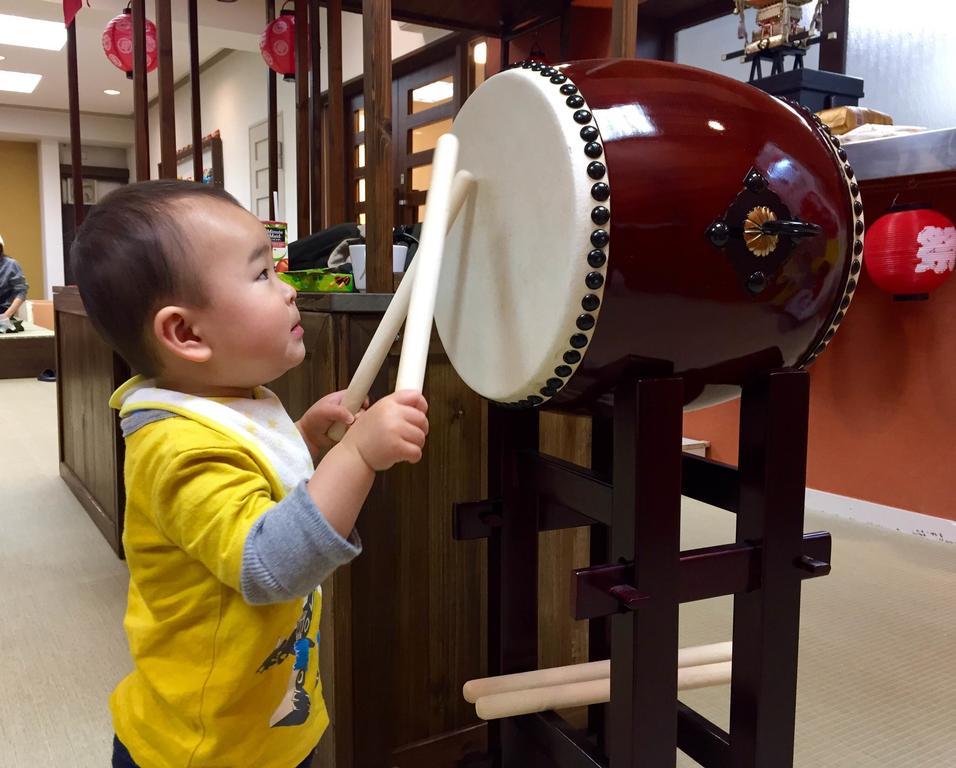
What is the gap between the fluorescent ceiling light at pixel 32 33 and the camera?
21.4ft

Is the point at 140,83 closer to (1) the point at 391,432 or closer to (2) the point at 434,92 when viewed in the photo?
(1) the point at 391,432

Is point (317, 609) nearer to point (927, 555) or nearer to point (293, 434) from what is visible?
point (293, 434)

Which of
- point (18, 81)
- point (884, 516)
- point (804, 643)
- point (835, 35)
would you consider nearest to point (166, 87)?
point (804, 643)

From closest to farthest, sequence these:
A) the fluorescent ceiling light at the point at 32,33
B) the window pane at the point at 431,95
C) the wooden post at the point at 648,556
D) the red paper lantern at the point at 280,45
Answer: the wooden post at the point at 648,556, the red paper lantern at the point at 280,45, the window pane at the point at 431,95, the fluorescent ceiling light at the point at 32,33

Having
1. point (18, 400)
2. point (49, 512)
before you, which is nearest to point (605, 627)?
point (49, 512)

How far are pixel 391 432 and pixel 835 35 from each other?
111 inches

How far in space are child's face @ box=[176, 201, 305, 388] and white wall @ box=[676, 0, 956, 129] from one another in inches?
90.0

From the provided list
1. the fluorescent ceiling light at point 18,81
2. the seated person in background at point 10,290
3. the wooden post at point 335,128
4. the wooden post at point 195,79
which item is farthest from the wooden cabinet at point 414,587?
the fluorescent ceiling light at point 18,81

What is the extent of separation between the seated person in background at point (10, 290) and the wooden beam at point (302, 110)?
5558mm

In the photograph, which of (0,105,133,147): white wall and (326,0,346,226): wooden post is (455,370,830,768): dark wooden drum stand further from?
(0,105,133,147): white wall

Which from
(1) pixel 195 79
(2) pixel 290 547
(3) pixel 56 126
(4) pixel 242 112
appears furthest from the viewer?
(3) pixel 56 126

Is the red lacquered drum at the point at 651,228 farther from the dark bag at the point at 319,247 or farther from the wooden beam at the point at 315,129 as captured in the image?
the wooden beam at the point at 315,129

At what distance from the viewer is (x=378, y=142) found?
1.11 metres

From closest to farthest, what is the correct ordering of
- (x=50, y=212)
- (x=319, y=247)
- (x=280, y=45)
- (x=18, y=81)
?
(x=319, y=247)
(x=280, y=45)
(x=18, y=81)
(x=50, y=212)
